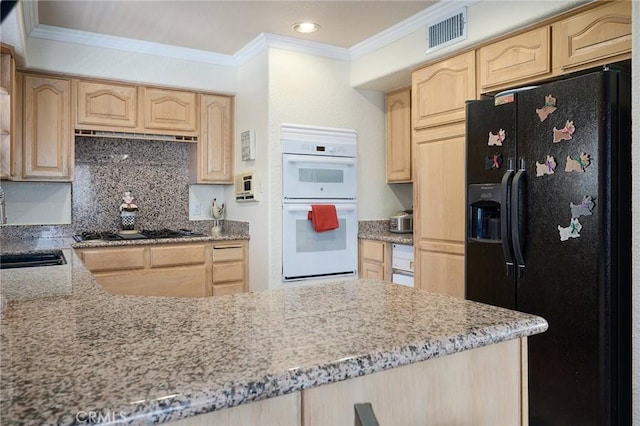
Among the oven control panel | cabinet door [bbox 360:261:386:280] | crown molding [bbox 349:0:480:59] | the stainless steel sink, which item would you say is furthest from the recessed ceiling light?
the stainless steel sink

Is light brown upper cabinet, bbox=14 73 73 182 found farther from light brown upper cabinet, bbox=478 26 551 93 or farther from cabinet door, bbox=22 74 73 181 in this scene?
light brown upper cabinet, bbox=478 26 551 93

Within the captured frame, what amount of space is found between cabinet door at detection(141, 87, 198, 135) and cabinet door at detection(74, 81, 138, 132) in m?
0.10

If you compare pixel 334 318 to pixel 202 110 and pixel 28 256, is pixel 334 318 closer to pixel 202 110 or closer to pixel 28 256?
pixel 28 256

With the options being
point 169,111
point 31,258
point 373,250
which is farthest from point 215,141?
point 31,258

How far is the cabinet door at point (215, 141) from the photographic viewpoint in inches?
152

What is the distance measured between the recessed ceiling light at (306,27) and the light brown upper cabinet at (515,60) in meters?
1.12

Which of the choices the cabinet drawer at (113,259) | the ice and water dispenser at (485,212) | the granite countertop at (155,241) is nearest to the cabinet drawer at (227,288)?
the granite countertop at (155,241)

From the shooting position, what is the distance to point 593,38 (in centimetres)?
222

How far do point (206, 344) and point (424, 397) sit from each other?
0.39 metres

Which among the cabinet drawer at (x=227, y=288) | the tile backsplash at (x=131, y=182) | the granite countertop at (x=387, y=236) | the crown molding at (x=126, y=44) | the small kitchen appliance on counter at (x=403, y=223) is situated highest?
the crown molding at (x=126, y=44)

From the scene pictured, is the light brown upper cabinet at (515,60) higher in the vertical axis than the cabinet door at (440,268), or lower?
higher

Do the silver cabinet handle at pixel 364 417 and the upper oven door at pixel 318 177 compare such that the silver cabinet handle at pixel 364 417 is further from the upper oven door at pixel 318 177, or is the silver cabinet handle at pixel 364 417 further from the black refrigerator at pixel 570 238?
the upper oven door at pixel 318 177

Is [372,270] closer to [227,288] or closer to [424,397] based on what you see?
[227,288]

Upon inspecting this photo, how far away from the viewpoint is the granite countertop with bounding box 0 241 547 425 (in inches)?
23.3
